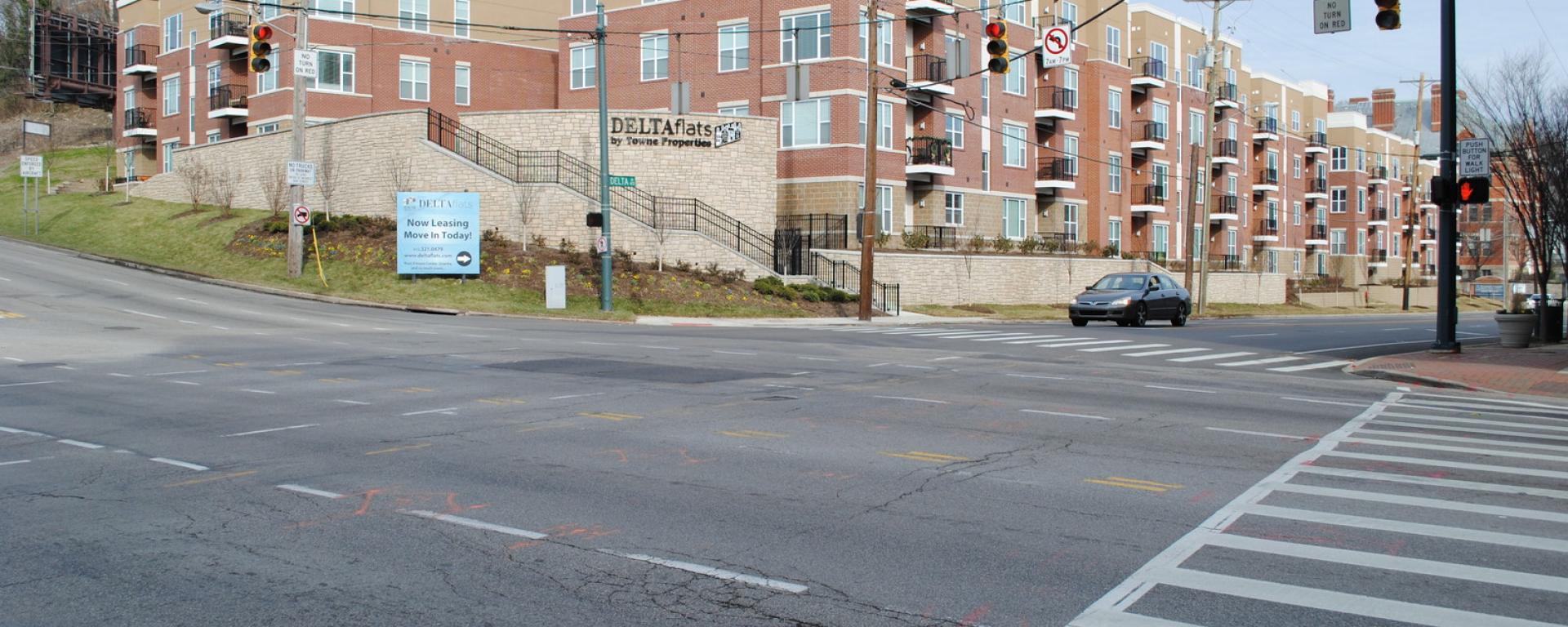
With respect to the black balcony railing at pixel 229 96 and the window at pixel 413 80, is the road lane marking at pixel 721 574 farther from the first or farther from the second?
the black balcony railing at pixel 229 96

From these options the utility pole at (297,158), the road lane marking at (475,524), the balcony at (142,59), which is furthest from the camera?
the balcony at (142,59)

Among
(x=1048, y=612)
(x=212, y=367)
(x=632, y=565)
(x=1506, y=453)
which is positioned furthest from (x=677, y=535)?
(x=212, y=367)

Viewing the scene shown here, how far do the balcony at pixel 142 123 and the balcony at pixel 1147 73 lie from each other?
53550 mm

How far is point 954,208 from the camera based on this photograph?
49688mm

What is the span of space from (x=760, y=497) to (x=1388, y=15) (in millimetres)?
14659

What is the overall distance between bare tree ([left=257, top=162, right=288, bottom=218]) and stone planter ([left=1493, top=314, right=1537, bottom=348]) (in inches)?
1464

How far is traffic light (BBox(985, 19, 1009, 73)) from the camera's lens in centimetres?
2202

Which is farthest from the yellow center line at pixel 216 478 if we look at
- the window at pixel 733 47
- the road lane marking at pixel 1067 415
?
the window at pixel 733 47

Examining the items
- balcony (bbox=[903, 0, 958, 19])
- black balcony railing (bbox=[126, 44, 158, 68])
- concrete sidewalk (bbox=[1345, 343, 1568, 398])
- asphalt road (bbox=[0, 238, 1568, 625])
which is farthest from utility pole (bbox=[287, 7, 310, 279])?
black balcony railing (bbox=[126, 44, 158, 68])

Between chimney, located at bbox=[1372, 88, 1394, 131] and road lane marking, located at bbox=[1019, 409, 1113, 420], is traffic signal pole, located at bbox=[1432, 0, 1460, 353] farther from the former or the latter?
chimney, located at bbox=[1372, 88, 1394, 131]

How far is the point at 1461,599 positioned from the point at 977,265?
4092 centimetres

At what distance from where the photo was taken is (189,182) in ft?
157

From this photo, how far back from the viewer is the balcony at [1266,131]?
78250mm

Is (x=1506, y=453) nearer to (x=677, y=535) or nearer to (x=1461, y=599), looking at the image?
(x=1461, y=599)
